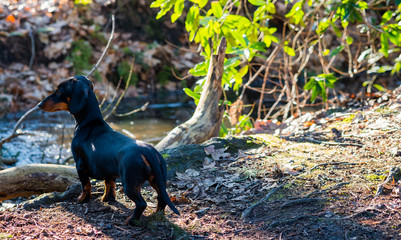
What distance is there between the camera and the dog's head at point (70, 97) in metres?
3.08

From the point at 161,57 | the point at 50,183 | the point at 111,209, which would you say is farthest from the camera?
the point at 161,57

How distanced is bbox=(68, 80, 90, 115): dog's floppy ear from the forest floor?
759 mm

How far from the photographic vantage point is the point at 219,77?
191 inches

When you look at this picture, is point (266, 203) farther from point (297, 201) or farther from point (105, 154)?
point (105, 154)

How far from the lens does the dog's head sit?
3.08 meters

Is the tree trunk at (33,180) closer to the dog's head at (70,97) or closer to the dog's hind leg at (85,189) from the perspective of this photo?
the dog's hind leg at (85,189)

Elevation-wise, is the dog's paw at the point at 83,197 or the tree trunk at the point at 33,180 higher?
the dog's paw at the point at 83,197

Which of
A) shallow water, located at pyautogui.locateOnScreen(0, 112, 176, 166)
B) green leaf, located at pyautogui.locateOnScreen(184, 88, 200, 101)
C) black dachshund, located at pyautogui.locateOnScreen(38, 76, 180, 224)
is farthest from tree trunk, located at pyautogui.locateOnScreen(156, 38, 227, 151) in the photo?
shallow water, located at pyautogui.locateOnScreen(0, 112, 176, 166)

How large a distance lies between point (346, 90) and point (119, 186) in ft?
26.3

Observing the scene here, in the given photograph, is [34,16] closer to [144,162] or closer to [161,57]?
[161,57]

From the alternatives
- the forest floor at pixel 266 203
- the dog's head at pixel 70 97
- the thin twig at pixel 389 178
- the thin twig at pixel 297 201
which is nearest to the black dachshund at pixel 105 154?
the dog's head at pixel 70 97

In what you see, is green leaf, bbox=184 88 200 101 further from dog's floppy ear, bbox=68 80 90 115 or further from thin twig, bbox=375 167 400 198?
thin twig, bbox=375 167 400 198

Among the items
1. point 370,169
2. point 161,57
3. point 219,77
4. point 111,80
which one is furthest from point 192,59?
point 370,169

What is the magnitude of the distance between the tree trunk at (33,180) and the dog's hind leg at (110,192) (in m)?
1.07
